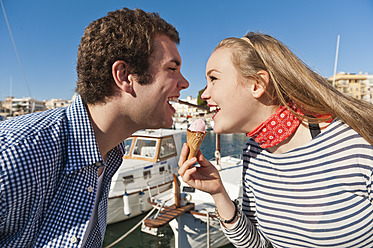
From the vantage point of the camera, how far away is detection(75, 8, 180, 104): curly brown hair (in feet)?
6.00

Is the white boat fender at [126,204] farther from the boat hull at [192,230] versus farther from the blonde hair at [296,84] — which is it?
the blonde hair at [296,84]

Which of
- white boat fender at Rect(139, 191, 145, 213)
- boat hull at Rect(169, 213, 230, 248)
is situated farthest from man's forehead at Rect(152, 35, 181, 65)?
white boat fender at Rect(139, 191, 145, 213)

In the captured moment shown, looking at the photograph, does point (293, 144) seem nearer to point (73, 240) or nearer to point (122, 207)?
point (73, 240)

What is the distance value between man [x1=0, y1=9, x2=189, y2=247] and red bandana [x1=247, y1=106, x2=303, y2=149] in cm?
82

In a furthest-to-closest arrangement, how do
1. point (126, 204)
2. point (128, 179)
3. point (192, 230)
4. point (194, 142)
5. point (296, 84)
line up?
point (128, 179) → point (126, 204) → point (192, 230) → point (194, 142) → point (296, 84)

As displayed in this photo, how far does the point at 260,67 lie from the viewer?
1618mm

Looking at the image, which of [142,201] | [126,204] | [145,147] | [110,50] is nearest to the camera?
[110,50]

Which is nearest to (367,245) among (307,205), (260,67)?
A: (307,205)

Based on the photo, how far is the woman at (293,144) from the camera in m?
1.41

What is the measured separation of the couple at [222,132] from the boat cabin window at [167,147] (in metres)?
10.1

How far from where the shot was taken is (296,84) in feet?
5.07

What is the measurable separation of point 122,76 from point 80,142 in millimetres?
604

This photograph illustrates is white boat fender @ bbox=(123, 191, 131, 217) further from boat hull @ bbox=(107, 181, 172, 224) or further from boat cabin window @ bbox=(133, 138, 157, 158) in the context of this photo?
boat cabin window @ bbox=(133, 138, 157, 158)

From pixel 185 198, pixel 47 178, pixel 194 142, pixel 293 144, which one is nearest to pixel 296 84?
pixel 293 144
